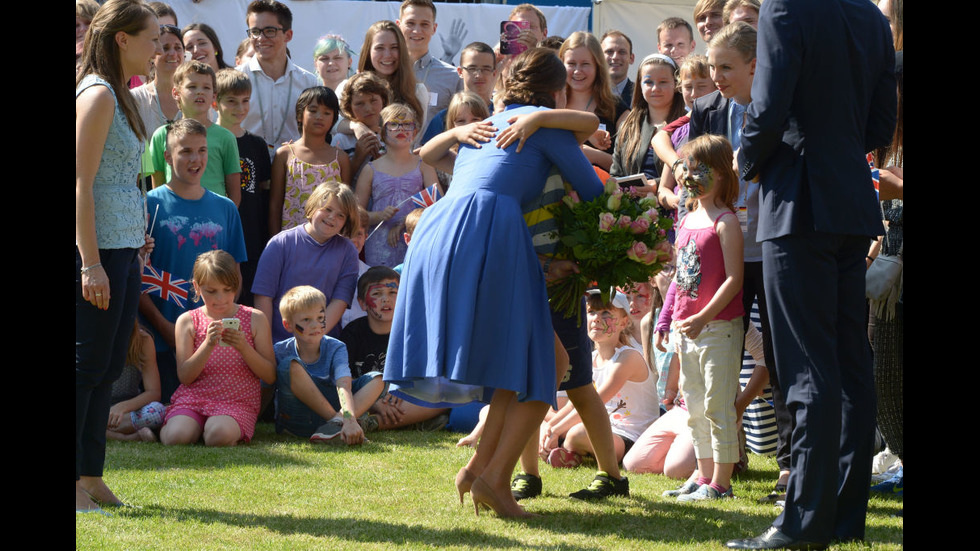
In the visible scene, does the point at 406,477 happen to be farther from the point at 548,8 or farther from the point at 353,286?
the point at 548,8

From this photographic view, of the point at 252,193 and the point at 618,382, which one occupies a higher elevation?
the point at 252,193

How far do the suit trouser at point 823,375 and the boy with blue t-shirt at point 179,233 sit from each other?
15.3ft

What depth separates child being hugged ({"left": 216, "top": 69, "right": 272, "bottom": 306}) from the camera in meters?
8.38

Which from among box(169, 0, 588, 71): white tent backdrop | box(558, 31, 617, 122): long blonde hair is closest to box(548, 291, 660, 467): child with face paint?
box(558, 31, 617, 122): long blonde hair

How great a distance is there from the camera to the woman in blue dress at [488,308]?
4.55m

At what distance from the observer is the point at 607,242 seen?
4773mm

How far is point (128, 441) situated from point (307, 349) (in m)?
1.30

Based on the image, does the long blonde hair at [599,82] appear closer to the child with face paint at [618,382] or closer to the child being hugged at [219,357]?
the child with face paint at [618,382]

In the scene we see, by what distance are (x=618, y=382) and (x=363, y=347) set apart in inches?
87.4

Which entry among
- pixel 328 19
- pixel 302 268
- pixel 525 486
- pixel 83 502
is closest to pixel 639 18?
pixel 328 19

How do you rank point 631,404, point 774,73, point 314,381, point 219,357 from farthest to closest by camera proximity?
point 314,381
point 219,357
point 631,404
point 774,73

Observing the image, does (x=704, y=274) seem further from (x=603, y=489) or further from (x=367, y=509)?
(x=367, y=509)

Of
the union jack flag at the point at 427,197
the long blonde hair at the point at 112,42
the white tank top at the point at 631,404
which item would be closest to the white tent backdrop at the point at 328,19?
the union jack flag at the point at 427,197

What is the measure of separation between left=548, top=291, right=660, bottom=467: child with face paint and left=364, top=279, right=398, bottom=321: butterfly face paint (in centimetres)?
179
